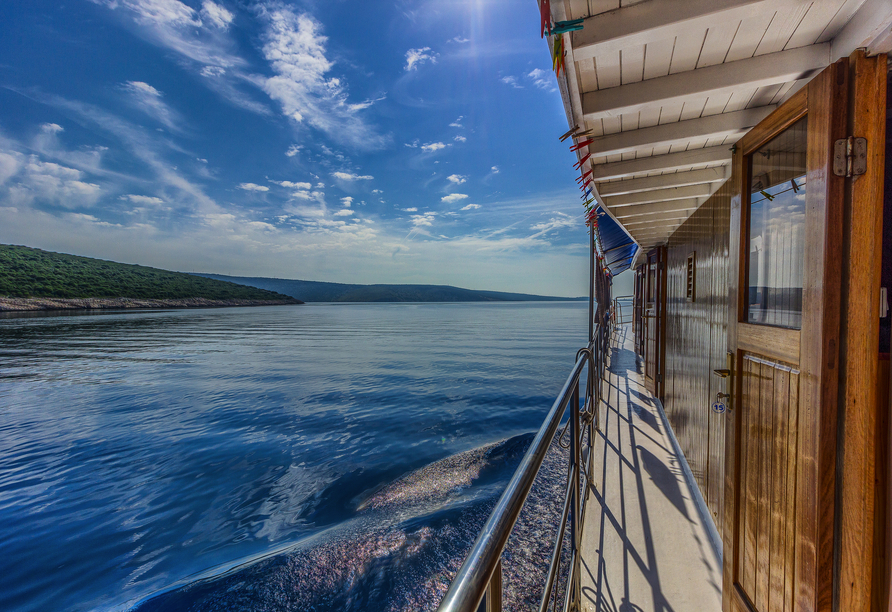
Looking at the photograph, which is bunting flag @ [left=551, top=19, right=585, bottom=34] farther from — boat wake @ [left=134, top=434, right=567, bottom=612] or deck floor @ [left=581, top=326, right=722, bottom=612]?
boat wake @ [left=134, top=434, right=567, bottom=612]

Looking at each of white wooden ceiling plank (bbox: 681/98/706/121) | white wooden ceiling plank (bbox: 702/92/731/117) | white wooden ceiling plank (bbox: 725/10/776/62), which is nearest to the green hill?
white wooden ceiling plank (bbox: 681/98/706/121)

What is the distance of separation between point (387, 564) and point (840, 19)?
12.9 feet

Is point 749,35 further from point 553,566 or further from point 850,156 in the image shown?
point 553,566

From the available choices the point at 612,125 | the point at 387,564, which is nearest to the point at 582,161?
the point at 612,125

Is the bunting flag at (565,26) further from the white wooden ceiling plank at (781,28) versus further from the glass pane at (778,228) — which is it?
the glass pane at (778,228)

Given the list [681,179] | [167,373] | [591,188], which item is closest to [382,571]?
[591,188]

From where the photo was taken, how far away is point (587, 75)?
5.59 feet

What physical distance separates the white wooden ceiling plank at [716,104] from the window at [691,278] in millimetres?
1608

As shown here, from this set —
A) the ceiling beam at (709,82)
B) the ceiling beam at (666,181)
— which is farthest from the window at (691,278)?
the ceiling beam at (709,82)

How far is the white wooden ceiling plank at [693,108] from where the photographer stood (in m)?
1.83

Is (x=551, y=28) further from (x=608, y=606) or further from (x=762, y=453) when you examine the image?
(x=608, y=606)

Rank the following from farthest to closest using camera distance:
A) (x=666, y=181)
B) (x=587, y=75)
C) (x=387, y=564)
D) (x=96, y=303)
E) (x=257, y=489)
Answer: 1. (x=96, y=303)
2. (x=257, y=489)
3. (x=666, y=181)
4. (x=387, y=564)
5. (x=587, y=75)

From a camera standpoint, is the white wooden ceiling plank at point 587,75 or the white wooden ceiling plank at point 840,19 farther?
the white wooden ceiling plank at point 587,75

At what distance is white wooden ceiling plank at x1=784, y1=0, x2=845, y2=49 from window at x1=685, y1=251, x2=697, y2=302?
6.83ft
